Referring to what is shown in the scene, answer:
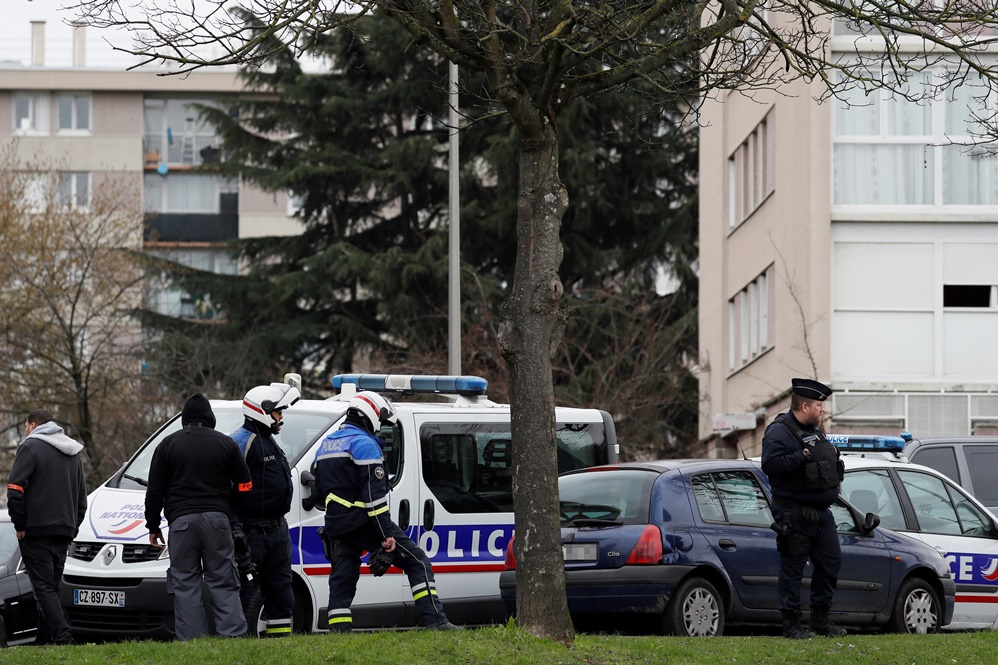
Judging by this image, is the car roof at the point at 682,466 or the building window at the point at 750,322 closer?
the car roof at the point at 682,466

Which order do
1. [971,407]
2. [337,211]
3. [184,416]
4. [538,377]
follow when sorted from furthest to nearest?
[337,211] < [971,407] < [184,416] < [538,377]

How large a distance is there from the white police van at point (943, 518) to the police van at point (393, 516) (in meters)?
2.62

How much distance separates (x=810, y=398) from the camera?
10.9 metres

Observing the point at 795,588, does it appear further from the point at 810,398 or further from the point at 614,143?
the point at 614,143

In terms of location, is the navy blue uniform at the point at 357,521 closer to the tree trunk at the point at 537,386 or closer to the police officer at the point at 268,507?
the police officer at the point at 268,507

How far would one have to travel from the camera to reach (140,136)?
5944cm

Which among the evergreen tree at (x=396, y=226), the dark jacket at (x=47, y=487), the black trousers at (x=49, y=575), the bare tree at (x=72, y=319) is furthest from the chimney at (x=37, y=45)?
the black trousers at (x=49, y=575)

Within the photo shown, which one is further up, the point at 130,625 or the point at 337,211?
the point at 337,211

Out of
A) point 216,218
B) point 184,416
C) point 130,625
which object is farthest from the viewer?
point 216,218

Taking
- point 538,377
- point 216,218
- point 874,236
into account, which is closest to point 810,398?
point 538,377

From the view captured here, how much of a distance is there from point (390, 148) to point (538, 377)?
82.0 ft

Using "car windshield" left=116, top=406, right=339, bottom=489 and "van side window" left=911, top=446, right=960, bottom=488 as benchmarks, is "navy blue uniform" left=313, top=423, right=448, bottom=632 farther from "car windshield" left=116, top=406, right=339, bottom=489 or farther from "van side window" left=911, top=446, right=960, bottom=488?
"van side window" left=911, top=446, right=960, bottom=488

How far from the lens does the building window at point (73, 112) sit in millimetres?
59438

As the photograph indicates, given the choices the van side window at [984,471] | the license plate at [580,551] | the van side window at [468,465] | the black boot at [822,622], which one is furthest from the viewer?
the van side window at [984,471]
